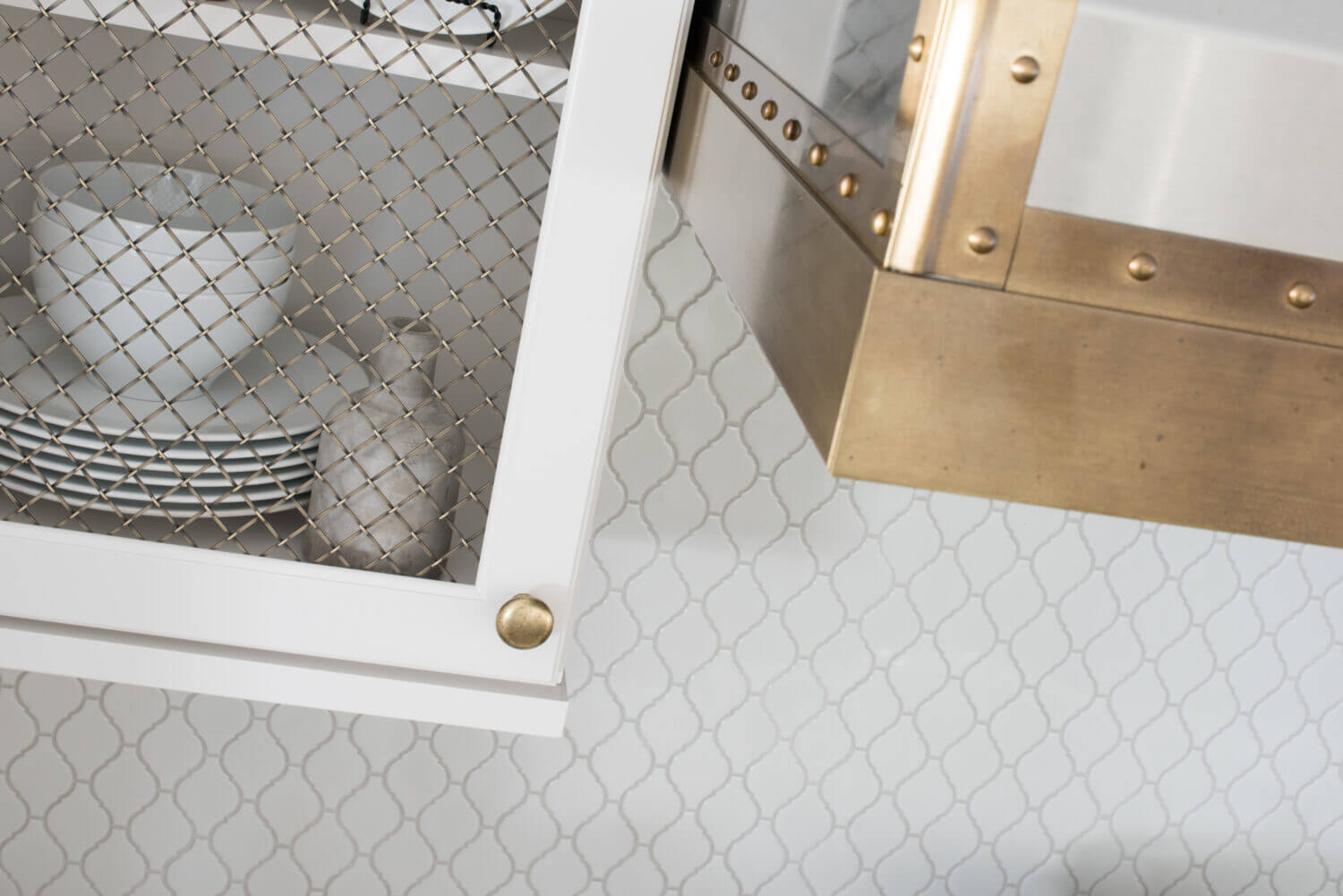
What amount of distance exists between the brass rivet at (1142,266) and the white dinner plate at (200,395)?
51 cm

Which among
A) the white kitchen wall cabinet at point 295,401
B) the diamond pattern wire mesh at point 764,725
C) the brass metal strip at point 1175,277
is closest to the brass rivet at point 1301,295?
the brass metal strip at point 1175,277

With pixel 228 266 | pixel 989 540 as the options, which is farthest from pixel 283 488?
pixel 989 540

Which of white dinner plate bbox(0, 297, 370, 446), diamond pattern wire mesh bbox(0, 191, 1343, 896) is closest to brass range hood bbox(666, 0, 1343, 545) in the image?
white dinner plate bbox(0, 297, 370, 446)

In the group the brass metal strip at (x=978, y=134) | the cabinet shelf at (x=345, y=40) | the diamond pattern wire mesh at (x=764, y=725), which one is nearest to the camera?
the brass metal strip at (x=978, y=134)

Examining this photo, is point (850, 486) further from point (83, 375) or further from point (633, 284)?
point (83, 375)

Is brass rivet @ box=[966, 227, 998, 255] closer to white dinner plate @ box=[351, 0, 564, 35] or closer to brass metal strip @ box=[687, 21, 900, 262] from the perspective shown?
brass metal strip @ box=[687, 21, 900, 262]

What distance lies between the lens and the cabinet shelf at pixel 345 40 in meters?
0.60

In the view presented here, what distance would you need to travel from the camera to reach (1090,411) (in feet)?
0.80

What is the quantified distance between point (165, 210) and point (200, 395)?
0.15 meters

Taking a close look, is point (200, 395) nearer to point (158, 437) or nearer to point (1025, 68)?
point (158, 437)

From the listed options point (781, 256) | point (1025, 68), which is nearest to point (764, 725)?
point (781, 256)

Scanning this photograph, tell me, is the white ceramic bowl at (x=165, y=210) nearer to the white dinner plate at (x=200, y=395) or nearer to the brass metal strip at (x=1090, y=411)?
the white dinner plate at (x=200, y=395)

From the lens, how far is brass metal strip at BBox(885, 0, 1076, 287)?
22 centimetres

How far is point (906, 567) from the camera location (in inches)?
41.1
